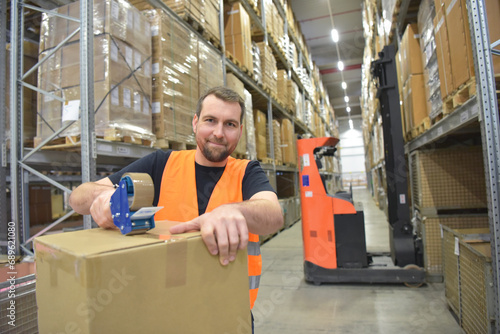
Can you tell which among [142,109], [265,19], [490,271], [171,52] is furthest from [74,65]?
[265,19]

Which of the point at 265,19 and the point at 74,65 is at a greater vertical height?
the point at 265,19

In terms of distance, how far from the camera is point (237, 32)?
5867mm

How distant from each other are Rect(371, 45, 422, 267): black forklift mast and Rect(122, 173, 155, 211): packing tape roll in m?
3.80

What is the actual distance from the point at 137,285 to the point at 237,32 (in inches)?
233

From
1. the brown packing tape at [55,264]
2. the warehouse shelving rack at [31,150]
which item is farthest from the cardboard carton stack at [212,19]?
the brown packing tape at [55,264]

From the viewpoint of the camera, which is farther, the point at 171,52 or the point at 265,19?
the point at 265,19

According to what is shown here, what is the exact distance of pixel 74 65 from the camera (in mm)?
2852

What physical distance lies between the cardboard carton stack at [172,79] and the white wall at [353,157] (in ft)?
86.2

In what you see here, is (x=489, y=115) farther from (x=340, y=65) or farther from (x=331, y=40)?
(x=340, y=65)

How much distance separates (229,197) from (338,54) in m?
17.5

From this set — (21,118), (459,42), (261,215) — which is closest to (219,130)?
(261,215)

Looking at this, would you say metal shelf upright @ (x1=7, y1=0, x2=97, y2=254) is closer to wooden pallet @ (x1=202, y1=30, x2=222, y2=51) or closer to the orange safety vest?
the orange safety vest

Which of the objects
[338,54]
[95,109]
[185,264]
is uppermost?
[338,54]

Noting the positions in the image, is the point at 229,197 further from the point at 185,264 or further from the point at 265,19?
the point at 265,19
